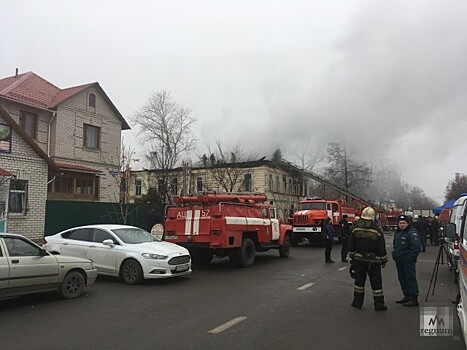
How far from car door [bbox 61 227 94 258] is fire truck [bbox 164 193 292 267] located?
2.94m

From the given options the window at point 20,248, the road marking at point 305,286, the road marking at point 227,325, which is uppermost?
the window at point 20,248

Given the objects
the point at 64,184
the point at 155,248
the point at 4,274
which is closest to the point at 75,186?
the point at 64,184

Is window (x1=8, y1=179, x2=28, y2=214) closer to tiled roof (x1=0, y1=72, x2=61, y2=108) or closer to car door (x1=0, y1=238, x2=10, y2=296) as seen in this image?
tiled roof (x1=0, y1=72, x2=61, y2=108)

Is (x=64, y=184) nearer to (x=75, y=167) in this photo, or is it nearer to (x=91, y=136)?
(x=75, y=167)

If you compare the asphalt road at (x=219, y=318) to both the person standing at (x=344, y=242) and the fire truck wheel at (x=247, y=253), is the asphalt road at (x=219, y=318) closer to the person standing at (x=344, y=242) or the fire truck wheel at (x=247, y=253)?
the fire truck wheel at (x=247, y=253)

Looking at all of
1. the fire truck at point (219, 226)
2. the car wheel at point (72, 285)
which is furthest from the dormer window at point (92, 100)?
the car wheel at point (72, 285)

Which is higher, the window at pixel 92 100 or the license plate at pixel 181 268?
the window at pixel 92 100

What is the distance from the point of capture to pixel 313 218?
23.5 m

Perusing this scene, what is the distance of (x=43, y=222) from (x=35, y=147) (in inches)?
129

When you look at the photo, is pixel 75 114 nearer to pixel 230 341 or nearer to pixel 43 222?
pixel 43 222

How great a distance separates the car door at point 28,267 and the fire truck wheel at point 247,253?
6500 mm

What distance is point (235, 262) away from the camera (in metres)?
13.9

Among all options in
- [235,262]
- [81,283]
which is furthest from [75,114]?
[81,283]

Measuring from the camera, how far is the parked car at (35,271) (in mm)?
7633
